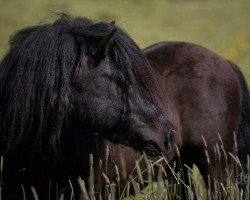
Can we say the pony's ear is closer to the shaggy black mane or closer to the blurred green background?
the shaggy black mane

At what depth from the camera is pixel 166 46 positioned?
544 centimetres

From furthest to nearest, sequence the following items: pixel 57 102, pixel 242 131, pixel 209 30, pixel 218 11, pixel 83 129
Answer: pixel 218 11
pixel 209 30
pixel 242 131
pixel 83 129
pixel 57 102

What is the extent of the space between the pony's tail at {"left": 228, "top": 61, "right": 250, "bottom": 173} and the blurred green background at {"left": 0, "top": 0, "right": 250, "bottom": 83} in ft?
31.9

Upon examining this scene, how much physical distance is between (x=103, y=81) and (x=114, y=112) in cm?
23

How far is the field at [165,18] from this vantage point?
20.0 meters

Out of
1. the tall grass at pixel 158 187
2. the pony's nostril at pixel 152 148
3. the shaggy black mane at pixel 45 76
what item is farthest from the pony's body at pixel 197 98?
the shaggy black mane at pixel 45 76

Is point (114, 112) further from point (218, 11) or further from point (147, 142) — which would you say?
point (218, 11)

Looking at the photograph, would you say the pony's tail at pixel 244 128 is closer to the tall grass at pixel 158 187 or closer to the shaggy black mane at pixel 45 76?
the tall grass at pixel 158 187

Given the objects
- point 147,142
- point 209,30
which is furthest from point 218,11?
point 147,142

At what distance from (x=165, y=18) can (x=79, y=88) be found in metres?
23.5

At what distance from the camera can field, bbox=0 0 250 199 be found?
65.8 ft

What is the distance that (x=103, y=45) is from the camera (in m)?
3.91

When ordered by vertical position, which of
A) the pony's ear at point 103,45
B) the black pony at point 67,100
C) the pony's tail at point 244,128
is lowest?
the pony's tail at point 244,128

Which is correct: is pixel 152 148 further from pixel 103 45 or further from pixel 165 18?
pixel 165 18
